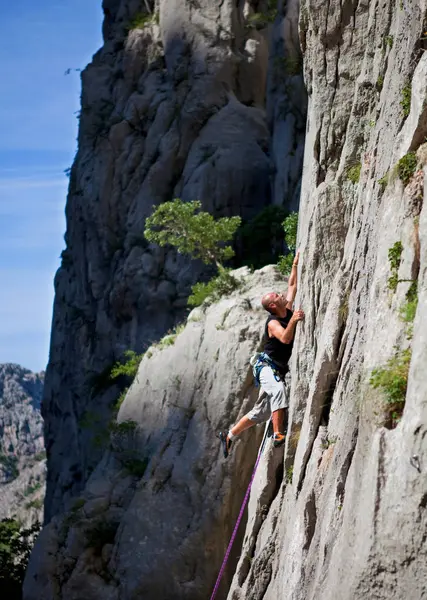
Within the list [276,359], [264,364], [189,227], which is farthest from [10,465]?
[276,359]

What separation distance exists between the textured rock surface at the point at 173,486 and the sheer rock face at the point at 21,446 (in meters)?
54.9

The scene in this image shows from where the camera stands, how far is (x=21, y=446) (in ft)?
378

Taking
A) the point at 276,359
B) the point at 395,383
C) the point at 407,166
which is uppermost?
the point at 407,166

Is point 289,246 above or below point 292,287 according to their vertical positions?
above

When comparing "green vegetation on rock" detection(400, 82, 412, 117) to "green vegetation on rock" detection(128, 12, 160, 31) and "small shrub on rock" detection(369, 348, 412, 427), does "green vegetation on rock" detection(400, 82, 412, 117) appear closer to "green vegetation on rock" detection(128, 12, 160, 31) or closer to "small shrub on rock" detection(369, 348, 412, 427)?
"small shrub on rock" detection(369, 348, 412, 427)

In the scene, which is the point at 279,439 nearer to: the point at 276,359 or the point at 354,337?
the point at 276,359

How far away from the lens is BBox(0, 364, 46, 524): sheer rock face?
86.2 metres

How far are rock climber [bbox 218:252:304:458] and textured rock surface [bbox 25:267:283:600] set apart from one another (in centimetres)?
330

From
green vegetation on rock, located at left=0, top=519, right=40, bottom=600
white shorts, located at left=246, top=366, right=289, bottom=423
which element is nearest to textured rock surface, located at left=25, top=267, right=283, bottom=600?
white shorts, located at left=246, top=366, right=289, bottom=423

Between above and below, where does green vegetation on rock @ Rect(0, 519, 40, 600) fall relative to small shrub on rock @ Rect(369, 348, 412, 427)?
below

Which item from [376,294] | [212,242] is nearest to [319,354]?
[376,294]

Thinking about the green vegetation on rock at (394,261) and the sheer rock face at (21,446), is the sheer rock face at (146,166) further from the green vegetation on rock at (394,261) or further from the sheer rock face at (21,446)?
the sheer rock face at (21,446)

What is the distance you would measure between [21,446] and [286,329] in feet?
354

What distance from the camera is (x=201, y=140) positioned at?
37875 millimetres
